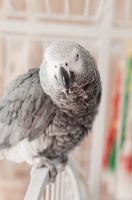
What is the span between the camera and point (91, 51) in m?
1.46

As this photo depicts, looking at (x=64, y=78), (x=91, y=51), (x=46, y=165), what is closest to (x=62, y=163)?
(x=46, y=165)

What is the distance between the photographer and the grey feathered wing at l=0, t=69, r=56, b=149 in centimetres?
81

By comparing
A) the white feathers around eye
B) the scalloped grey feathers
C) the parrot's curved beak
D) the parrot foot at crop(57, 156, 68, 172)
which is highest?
the white feathers around eye

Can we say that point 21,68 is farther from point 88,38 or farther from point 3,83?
point 88,38

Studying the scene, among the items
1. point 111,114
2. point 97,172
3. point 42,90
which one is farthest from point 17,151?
point 111,114

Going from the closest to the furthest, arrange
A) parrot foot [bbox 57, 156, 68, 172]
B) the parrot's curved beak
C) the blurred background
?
the parrot's curved beak, parrot foot [bbox 57, 156, 68, 172], the blurred background

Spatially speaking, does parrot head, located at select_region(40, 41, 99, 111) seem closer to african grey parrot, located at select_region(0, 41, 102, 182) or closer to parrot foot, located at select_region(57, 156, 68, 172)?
african grey parrot, located at select_region(0, 41, 102, 182)

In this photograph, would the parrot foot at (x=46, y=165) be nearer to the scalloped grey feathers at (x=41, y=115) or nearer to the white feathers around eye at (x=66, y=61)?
the scalloped grey feathers at (x=41, y=115)

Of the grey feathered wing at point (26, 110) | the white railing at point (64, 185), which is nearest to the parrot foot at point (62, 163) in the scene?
the white railing at point (64, 185)

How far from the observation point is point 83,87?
2.47 feet

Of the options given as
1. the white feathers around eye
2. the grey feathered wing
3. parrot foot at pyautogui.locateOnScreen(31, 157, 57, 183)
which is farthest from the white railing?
the white feathers around eye

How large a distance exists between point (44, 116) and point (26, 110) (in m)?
0.05

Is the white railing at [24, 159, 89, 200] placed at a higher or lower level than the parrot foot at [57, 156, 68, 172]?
lower

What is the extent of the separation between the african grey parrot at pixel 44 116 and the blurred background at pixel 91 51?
0.25m
